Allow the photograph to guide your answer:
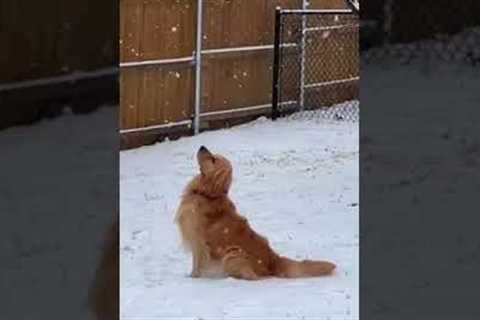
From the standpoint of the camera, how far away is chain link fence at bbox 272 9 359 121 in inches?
483

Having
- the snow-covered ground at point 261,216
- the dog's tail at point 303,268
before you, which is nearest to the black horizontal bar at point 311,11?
the snow-covered ground at point 261,216

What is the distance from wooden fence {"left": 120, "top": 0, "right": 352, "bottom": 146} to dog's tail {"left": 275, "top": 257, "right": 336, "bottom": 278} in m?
4.18

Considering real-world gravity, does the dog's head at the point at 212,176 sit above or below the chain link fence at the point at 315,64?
above

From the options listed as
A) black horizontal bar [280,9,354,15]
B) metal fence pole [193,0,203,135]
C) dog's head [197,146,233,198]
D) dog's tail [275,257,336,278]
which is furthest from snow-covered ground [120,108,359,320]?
black horizontal bar [280,9,354,15]

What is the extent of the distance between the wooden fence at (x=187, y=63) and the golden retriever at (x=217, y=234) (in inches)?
150

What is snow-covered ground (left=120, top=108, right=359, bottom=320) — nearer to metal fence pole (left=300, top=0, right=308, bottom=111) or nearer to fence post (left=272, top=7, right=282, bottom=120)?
fence post (left=272, top=7, right=282, bottom=120)

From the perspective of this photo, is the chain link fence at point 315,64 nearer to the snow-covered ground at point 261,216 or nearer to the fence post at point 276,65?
the fence post at point 276,65

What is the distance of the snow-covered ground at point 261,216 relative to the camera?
4762 mm

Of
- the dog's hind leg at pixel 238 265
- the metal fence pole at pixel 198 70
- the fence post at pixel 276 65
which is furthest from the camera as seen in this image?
the fence post at pixel 276 65

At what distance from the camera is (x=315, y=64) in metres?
12.9

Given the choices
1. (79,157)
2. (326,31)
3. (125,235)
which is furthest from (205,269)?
(326,31)

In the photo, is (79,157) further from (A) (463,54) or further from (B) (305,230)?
(B) (305,230)

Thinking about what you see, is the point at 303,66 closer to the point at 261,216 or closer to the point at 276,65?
the point at 276,65

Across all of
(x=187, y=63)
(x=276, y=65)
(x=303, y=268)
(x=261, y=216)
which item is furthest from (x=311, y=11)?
(x=303, y=268)
